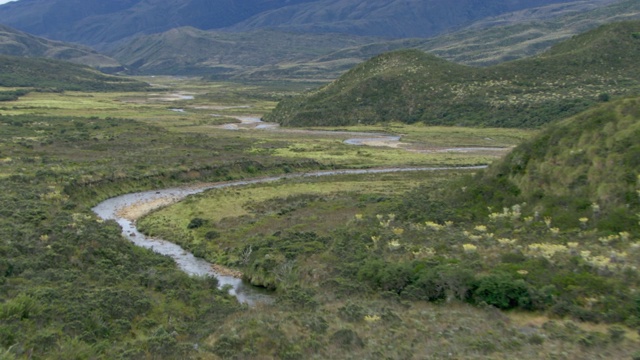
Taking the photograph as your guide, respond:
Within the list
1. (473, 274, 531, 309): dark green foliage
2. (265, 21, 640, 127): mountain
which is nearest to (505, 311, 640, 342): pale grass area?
(473, 274, 531, 309): dark green foliage

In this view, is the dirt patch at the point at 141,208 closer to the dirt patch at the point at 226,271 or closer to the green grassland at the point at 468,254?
the green grassland at the point at 468,254

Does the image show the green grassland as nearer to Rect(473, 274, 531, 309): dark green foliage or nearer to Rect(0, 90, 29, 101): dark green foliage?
Rect(473, 274, 531, 309): dark green foliage

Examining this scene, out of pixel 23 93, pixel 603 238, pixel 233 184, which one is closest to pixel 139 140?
pixel 233 184

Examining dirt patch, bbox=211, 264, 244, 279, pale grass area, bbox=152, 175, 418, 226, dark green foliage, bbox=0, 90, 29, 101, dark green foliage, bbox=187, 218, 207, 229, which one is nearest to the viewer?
dirt patch, bbox=211, 264, 244, 279

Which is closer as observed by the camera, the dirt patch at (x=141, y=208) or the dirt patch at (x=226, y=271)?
the dirt patch at (x=226, y=271)

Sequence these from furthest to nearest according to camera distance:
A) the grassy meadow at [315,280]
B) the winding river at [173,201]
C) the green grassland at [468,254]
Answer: the winding river at [173,201], the green grassland at [468,254], the grassy meadow at [315,280]

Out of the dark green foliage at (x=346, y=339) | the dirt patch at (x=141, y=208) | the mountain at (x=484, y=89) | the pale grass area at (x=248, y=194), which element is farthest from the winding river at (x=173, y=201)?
the mountain at (x=484, y=89)

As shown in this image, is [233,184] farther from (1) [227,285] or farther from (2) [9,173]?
(1) [227,285]

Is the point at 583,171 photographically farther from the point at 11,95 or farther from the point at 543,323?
the point at 11,95
